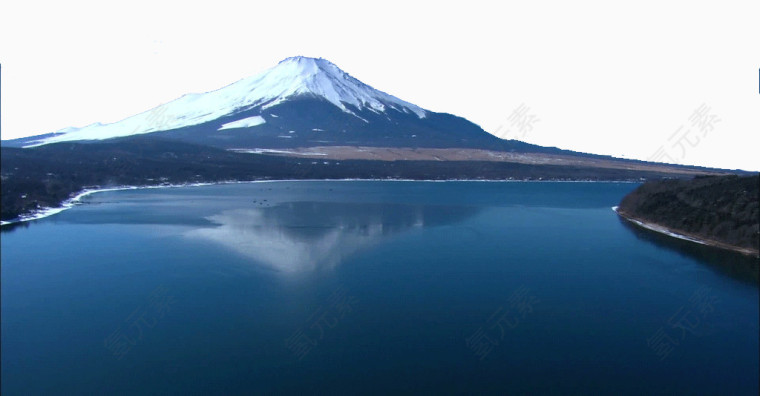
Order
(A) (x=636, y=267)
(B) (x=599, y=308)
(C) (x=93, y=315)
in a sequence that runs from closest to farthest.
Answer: (C) (x=93, y=315) → (B) (x=599, y=308) → (A) (x=636, y=267)

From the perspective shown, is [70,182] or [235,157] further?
[235,157]

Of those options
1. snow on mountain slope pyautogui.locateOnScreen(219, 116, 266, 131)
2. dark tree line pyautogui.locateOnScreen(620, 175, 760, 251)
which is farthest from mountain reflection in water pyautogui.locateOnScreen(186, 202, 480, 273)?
snow on mountain slope pyautogui.locateOnScreen(219, 116, 266, 131)

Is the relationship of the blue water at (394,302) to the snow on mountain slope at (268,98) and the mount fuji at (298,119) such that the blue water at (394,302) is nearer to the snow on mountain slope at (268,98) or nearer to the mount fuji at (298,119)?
the mount fuji at (298,119)

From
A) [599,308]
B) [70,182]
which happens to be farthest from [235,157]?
[599,308]

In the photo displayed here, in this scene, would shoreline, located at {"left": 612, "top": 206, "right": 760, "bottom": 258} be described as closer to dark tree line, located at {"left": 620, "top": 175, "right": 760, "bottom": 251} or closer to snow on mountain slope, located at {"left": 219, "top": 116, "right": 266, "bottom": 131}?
dark tree line, located at {"left": 620, "top": 175, "right": 760, "bottom": 251}

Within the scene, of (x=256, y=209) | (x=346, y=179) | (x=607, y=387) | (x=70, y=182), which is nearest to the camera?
(x=607, y=387)

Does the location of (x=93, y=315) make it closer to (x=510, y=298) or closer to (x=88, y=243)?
(x=88, y=243)
